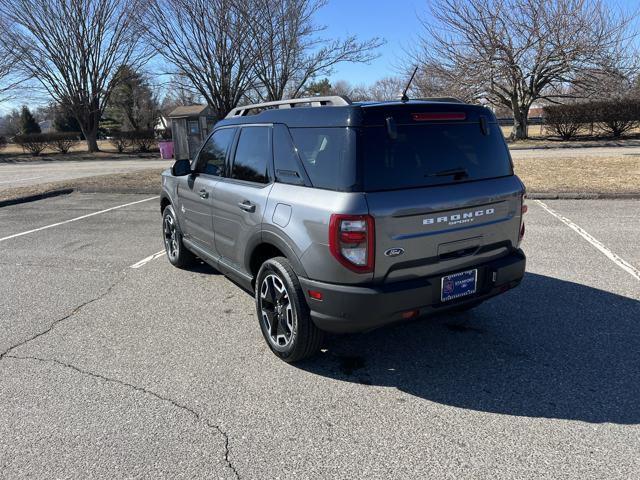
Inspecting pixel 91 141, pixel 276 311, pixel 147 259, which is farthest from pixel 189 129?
pixel 276 311

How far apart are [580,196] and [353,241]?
8.66 m

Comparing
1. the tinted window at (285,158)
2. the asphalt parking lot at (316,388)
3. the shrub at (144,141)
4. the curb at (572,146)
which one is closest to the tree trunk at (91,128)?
the shrub at (144,141)

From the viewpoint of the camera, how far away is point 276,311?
3510mm

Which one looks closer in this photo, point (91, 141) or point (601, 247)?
point (601, 247)

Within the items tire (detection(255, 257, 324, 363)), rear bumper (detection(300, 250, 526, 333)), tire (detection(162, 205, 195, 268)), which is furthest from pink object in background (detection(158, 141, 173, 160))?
rear bumper (detection(300, 250, 526, 333))

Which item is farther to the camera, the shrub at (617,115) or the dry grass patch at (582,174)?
the shrub at (617,115)

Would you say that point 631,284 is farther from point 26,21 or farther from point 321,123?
point 26,21

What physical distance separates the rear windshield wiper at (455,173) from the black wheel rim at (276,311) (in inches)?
51.2

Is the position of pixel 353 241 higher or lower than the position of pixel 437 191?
lower

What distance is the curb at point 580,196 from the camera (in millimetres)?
9383

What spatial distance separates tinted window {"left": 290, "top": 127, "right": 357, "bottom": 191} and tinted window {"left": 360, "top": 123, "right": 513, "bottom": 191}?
90 millimetres

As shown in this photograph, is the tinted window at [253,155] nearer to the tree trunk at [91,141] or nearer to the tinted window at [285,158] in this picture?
the tinted window at [285,158]

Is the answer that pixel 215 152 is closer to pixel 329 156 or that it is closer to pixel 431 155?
pixel 329 156

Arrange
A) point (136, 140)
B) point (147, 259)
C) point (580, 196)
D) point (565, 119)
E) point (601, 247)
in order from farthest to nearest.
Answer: point (136, 140)
point (565, 119)
point (580, 196)
point (147, 259)
point (601, 247)
